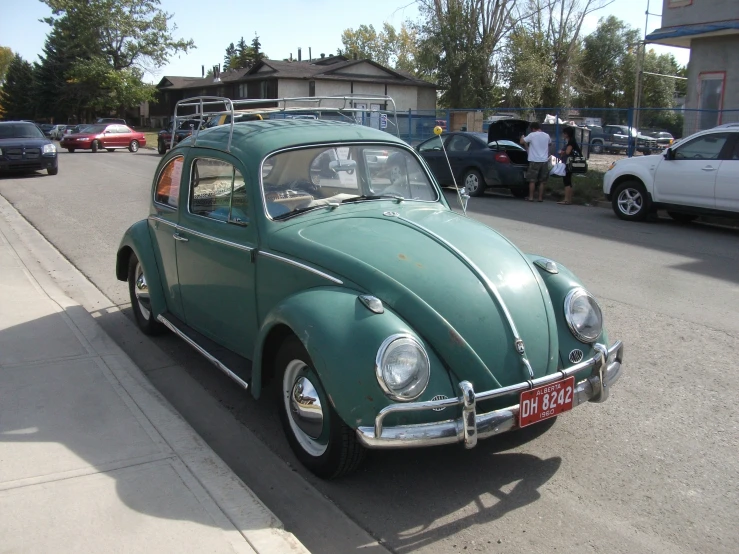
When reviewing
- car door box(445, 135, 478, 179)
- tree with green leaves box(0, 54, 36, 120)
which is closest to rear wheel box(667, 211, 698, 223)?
car door box(445, 135, 478, 179)

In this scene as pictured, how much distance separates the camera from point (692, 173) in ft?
37.9

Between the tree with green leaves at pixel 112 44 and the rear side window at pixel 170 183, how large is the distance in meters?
58.5

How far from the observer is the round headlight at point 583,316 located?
391cm

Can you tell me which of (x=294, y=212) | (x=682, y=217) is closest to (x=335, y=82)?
(x=682, y=217)

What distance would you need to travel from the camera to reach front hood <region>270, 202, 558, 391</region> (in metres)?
→ 3.51

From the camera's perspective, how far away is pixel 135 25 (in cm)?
6144

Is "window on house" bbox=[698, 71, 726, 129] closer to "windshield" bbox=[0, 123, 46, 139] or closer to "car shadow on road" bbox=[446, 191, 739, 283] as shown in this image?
"car shadow on road" bbox=[446, 191, 739, 283]

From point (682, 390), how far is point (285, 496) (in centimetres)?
286

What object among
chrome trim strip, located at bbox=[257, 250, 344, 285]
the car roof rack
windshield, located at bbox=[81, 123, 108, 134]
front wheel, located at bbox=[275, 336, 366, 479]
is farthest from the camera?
windshield, located at bbox=[81, 123, 108, 134]

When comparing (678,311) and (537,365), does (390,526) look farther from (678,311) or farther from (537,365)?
(678,311)

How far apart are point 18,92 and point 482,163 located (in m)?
73.1

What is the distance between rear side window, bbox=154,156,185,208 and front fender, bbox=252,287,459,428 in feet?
7.37

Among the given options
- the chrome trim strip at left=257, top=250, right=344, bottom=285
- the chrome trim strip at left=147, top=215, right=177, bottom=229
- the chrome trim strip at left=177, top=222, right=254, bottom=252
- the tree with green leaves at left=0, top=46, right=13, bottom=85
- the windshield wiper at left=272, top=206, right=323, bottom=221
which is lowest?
the chrome trim strip at left=257, top=250, right=344, bottom=285

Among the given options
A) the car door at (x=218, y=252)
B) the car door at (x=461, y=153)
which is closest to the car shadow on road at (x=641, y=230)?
the car door at (x=461, y=153)
